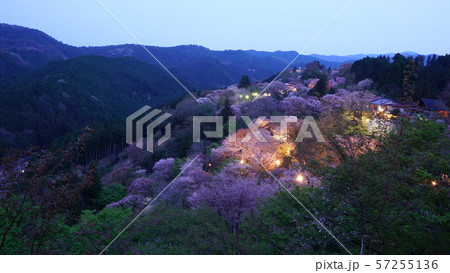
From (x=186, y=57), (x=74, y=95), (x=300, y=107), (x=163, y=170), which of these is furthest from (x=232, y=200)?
(x=186, y=57)

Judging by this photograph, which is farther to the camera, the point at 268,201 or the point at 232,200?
the point at 232,200

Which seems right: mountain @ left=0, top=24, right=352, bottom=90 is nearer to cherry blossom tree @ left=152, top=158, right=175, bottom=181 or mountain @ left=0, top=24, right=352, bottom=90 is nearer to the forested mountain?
the forested mountain

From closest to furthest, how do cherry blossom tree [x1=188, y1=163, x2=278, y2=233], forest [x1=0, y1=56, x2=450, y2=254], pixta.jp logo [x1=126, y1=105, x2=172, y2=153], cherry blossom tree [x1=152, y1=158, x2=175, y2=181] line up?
1. forest [x1=0, y1=56, x2=450, y2=254]
2. cherry blossom tree [x1=188, y1=163, x2=278, y2=233]
3. cherry blossom tree [x1=152, y1=158, x2=175, y2=181]
4. pixta.jp logo [x1=126, y1=105, x2=172, y2=153]

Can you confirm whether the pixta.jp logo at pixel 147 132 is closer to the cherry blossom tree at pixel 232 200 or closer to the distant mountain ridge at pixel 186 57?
the cherry blossom tree at pixel 232 200

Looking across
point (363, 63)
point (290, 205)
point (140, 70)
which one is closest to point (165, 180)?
point (290, 205)

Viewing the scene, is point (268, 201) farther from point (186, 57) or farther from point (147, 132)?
point (186, 57)

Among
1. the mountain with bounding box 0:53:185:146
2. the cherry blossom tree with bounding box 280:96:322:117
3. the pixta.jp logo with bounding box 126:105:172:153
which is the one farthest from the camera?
the mountain with bounding box 0:53:185:146

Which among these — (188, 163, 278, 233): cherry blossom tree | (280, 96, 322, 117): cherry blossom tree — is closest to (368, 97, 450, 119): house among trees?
(280, 96, 322, 117): cherry blossom tree

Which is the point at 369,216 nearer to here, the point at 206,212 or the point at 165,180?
the point at 206,212

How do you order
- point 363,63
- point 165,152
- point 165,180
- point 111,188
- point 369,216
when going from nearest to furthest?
point 369,216
point 165,180
point 111,188
point 165,152
point 363,63
